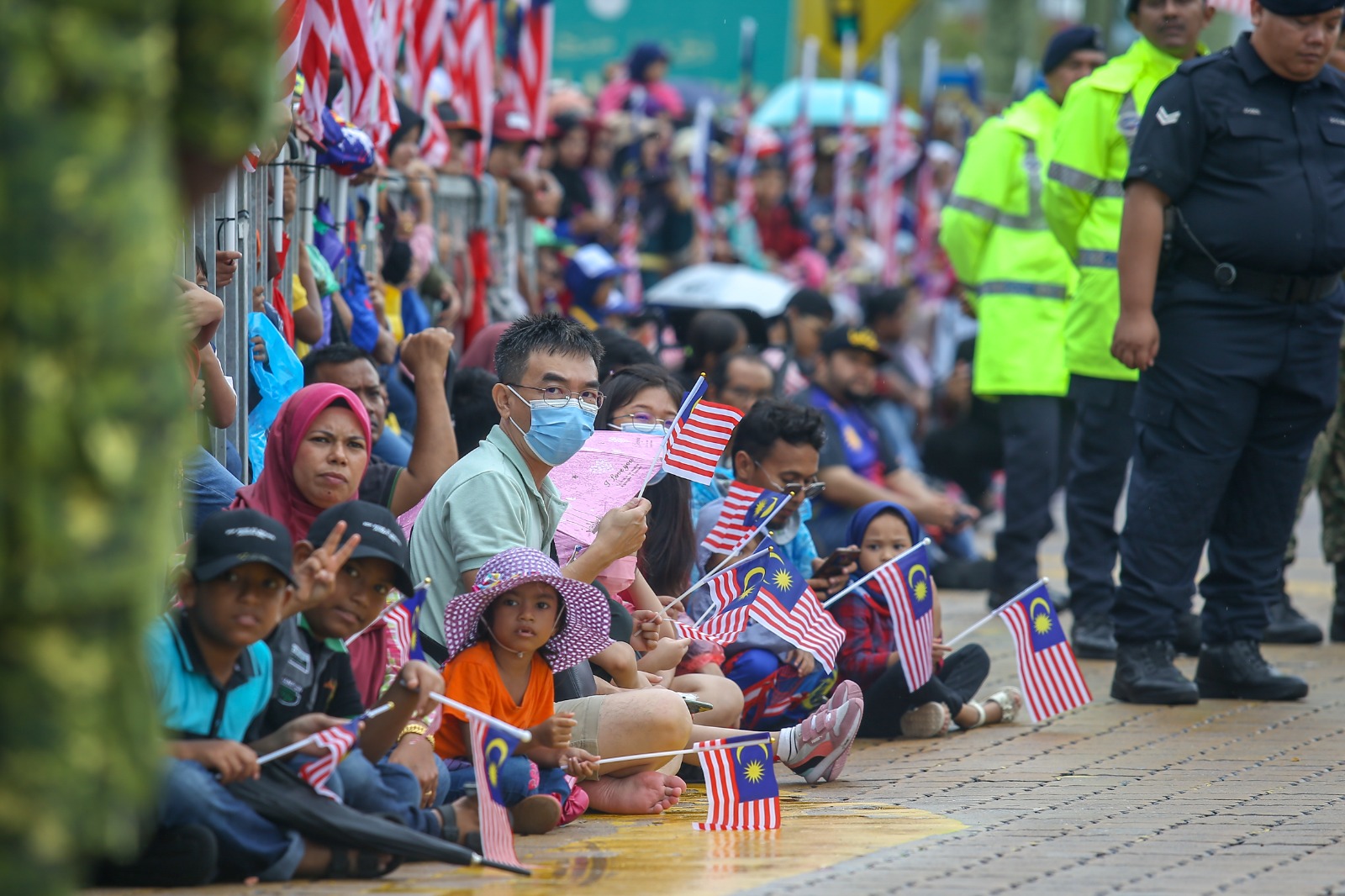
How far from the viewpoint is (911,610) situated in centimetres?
649

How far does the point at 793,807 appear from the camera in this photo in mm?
5395

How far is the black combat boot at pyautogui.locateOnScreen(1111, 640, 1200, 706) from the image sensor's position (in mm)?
7117

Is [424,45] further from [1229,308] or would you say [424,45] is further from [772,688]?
[772,688]

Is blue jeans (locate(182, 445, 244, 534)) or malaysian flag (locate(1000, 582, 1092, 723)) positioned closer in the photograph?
blue jeans (locate(182, 445, 244, 534))

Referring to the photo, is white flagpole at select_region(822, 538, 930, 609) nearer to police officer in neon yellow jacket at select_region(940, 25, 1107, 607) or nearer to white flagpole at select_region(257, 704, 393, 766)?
white flagpole at select_region(257, 704, 393, 766)

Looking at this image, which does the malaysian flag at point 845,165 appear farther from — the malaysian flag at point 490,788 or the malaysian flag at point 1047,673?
the malaysian flag at point 490,788

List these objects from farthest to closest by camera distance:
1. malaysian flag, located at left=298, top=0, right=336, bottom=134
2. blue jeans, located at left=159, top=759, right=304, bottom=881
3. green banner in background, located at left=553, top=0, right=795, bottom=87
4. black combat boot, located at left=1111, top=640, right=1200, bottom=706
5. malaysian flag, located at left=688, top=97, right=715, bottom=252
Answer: green banner in background, located at left=553, top=0, right=795, bottom=87 → malaysian flag, located at left=688, top=97, right=715, bottom=252 → malaysian flag, located at left=298, top=0, right=336, bottom=134 → black combat boot, located at left=1111, top=640, right=1200, bottom=706 → blue jeans, located at left=159, top=759, right=304, bottom=881

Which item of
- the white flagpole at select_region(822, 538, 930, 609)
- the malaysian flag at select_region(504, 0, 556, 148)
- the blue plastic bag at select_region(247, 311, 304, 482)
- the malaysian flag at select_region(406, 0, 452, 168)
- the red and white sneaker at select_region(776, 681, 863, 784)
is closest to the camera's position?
the red and white sneaker at select_region(776, 681, 863, 784)

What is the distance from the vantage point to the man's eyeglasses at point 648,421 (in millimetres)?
6441

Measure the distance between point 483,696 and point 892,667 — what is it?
213 cm

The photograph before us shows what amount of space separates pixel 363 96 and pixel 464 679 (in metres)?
4.00

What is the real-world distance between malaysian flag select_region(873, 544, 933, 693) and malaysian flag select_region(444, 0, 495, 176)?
5219mm

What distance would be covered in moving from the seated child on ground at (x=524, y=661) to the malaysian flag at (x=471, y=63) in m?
6.28

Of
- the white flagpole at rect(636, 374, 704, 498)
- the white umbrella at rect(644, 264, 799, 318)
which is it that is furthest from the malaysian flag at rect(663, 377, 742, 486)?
the white umbrella at rect(644, 264, 799, 318)
